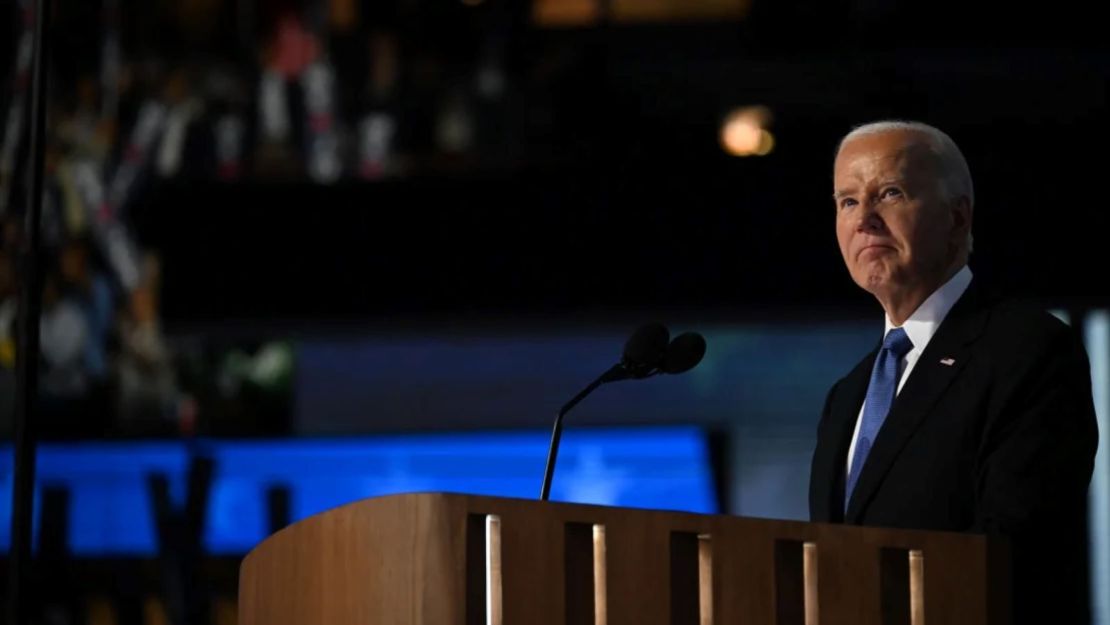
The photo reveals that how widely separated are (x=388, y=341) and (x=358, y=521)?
4.92 metres

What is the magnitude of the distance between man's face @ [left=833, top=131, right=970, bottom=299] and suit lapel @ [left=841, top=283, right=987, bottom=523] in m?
0.09

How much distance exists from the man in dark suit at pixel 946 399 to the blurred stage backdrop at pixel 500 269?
360cm

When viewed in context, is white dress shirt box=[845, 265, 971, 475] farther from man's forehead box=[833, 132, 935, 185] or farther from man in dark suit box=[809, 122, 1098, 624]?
man's forehead box=[833, 132, 935, 185]

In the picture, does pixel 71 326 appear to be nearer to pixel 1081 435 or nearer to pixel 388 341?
pixel 388 341

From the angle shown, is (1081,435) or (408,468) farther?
(408,468)

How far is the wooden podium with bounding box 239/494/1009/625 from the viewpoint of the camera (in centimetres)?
183

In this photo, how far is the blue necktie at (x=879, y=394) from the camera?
2303 millimetres

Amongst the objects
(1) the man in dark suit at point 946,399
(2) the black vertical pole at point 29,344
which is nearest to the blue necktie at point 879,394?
(1) the man in dark suit at point 946,399

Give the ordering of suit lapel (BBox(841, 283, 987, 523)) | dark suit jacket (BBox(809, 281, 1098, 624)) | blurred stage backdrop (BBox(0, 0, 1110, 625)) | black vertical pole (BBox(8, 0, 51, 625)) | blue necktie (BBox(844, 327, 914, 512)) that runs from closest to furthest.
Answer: dark suit jacket (BBox(809, 281, 1098, 624))
suit lapel (BBox(841, 283, 987, 523))
blue necktie (BBox(844, 327, 914, 512))
black vertical pole (BBox(8, 0, 51, 625))
blurred stage backdrop (BBox(0, 0, 1110, 625))

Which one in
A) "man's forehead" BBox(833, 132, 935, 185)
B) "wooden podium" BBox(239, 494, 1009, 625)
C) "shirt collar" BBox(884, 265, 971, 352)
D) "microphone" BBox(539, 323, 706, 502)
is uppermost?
"man's forehead" BBox(833, 132, 935, 185)

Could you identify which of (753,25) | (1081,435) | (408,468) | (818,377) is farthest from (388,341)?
(1081,435)

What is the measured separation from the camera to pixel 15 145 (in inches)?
329

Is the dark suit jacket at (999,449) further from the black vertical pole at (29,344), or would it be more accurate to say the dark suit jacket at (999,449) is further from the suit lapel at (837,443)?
the black vertical pole at (29,344)

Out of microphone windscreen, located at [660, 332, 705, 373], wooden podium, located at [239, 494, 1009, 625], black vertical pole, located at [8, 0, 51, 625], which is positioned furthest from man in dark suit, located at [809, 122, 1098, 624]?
black vertical pole, located at [8, 0, 51, 625]
